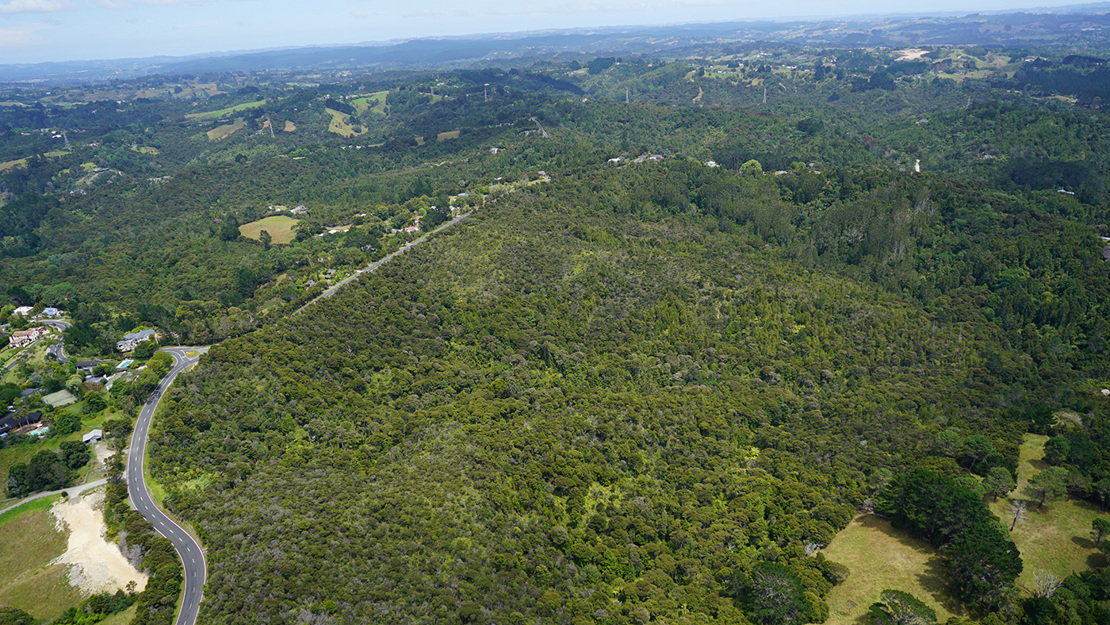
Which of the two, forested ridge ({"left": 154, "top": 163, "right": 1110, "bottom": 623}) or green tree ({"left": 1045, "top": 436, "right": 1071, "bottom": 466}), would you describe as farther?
green tree ({"left": 1045, "top": 436, "right": 1071, "bottom": 466})

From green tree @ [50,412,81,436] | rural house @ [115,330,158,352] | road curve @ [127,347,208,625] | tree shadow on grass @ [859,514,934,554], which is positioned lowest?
tree shadow on grass @ [859,514,934,554]

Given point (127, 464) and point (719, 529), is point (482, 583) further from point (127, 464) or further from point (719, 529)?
point (127, 464)

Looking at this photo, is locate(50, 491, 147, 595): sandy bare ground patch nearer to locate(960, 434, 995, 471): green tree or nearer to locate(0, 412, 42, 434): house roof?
locate(0, 412, 42, 434): house roof

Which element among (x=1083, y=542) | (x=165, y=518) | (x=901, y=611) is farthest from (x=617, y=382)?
(x=165, y=518)

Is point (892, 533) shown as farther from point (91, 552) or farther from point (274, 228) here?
point (274, 228)

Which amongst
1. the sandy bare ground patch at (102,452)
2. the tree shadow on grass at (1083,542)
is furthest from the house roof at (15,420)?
the tree shadow on grass at (1083,542)

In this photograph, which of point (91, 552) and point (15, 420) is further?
point (15, 420)

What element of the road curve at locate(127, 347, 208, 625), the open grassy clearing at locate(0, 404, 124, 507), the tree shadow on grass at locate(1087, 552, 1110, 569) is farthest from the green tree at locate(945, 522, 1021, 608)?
the open grassy clearing at locate(0, 404, 124, 507)
